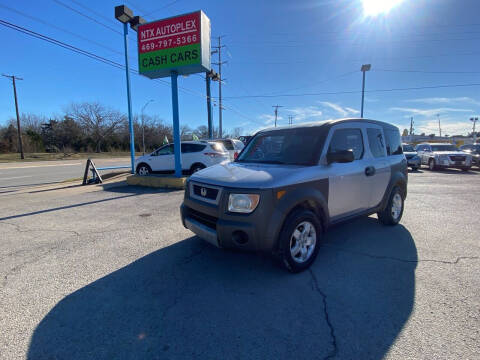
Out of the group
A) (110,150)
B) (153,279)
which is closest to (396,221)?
(153,279)

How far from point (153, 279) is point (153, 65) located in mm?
8190

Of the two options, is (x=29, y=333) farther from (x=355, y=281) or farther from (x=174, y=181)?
(x=174, y=181)

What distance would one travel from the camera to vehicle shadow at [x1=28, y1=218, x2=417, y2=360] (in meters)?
2.02

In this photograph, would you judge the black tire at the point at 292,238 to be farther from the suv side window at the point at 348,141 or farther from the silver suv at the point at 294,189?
the suv side window at the point at 348,141

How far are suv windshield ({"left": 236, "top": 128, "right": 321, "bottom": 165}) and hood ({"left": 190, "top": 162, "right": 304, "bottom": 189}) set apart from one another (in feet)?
0.83

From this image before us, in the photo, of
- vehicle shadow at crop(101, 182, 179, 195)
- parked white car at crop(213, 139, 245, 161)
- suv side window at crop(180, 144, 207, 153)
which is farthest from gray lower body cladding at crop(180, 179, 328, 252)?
parked white car at crop(213, 139, 245, 161)

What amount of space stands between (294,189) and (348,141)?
5.29 feet

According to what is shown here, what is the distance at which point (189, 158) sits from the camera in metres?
10.4

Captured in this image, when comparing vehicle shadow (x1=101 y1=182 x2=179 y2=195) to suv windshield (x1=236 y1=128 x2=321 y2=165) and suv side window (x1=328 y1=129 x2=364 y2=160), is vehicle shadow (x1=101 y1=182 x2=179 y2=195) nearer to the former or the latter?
suv windshield (x1=236 y1=128 x2=321 y2=165)

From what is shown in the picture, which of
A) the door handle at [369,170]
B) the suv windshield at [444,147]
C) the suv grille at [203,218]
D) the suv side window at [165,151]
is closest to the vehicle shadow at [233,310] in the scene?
the suv grille at [203,218]

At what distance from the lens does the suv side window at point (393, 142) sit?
15.8ft

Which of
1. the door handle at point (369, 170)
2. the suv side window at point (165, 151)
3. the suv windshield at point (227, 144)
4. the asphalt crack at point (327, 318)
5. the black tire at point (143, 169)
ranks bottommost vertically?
the asphalt crack at point (327, 318)

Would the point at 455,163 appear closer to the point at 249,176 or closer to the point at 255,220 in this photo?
the point at 249,176

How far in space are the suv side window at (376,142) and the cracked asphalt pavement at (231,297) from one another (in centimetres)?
144
